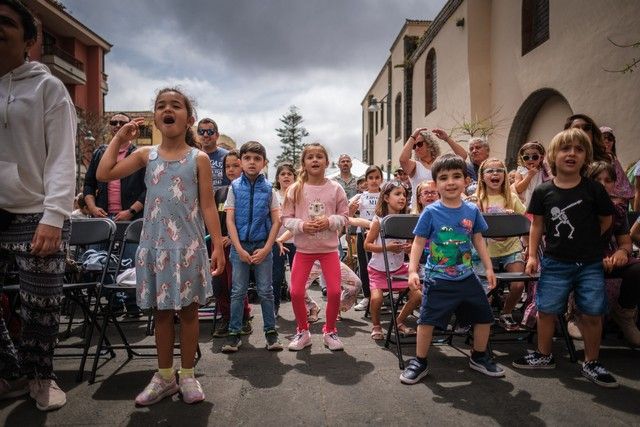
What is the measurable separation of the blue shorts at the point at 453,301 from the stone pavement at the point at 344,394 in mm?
435

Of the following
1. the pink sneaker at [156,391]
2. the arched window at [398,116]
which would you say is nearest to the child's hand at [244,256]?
the pink sneaker at [156,391]

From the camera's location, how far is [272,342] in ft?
12.8

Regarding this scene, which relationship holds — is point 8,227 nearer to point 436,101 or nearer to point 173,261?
point 173,261

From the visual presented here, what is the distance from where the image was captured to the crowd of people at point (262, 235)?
2496mm

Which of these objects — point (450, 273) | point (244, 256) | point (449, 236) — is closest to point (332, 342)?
point (244, 256)

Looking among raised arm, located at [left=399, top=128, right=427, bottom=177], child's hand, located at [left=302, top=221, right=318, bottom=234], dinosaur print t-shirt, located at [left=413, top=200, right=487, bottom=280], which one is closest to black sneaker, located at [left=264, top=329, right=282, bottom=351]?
child's hand, located at [left=302, top=221, right=318, bottom=234]

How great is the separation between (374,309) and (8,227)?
3110 millimetres

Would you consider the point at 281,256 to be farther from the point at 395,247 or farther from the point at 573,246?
the point at 573,246

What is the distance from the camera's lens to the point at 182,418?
248cm

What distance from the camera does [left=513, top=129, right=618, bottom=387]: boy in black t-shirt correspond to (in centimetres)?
313

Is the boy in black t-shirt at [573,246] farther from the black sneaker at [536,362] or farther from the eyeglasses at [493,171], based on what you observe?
the eyeglasses at [493,171]

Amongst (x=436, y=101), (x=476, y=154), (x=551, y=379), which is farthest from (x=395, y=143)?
(x=551, y=379)

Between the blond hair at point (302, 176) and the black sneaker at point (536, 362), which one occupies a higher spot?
the blond hair at point (302, 176)

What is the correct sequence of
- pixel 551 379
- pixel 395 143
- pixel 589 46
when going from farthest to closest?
pixel 395 143, pixel 589 46, pixel 551 379
